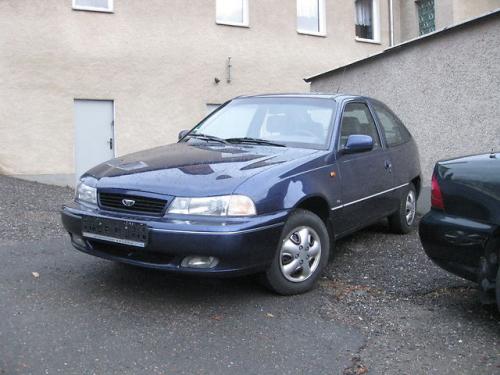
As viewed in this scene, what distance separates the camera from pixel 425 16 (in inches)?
661

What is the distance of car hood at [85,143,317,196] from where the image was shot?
12.4ft

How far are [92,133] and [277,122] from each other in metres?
8.80

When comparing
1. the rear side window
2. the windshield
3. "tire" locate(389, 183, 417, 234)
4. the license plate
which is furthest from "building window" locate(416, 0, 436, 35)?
the license plate

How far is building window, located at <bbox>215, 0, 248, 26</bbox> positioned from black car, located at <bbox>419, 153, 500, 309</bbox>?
1126 centimetres

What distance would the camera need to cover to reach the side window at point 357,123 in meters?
5.07

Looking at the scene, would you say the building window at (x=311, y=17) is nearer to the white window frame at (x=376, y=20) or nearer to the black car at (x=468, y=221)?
the white window frame at (x=376, y=20)

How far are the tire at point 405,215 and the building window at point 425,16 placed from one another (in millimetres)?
11789

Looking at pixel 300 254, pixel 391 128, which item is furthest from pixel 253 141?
pixel 391 128

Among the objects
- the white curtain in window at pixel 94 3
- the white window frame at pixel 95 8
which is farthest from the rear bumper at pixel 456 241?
the white curtain in window at pixel 94 3

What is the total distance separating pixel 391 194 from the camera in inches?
227

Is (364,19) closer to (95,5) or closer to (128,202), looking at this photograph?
(95,5)

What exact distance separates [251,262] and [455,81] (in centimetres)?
591

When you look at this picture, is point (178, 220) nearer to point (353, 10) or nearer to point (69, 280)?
point (69, 280)

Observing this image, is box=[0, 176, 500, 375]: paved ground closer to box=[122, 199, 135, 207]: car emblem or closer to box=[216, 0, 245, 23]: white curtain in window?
box=[122, 199, 135, 207]: car emblem
